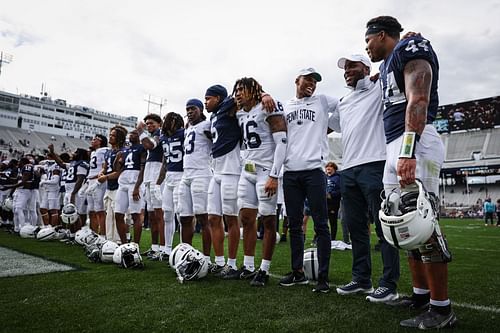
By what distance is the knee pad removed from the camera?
2707mm

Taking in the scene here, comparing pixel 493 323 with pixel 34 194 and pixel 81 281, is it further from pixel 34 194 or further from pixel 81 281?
pixel 34 194

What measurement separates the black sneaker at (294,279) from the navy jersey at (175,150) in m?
2.70

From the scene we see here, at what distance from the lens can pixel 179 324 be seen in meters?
2.82

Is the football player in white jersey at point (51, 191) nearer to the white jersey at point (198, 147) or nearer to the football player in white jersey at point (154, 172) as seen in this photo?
the football player in white jersey at point (154, 172)

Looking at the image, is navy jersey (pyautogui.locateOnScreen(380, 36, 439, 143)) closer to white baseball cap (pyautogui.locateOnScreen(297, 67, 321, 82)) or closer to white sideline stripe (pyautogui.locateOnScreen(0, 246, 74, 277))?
white baseball cap (pyautogui.locateOnScreen(297, 67, 321, 82))

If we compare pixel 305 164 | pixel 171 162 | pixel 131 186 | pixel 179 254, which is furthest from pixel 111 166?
pixel 305 164

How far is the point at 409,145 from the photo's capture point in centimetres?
270

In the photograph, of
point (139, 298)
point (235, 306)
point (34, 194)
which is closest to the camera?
point (235, 306)

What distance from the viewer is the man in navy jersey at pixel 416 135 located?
107 inches

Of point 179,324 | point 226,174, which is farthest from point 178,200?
point 179,324

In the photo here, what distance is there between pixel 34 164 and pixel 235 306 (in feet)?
36.8

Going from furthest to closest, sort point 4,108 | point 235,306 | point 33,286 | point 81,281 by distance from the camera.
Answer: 1. point 4,108
2. point 81,281
3. point 33,286
4. point 235,306

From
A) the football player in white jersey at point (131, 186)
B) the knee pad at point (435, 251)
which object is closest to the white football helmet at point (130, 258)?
the football player in white jersey at point (131, 186)

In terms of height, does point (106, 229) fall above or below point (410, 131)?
below
